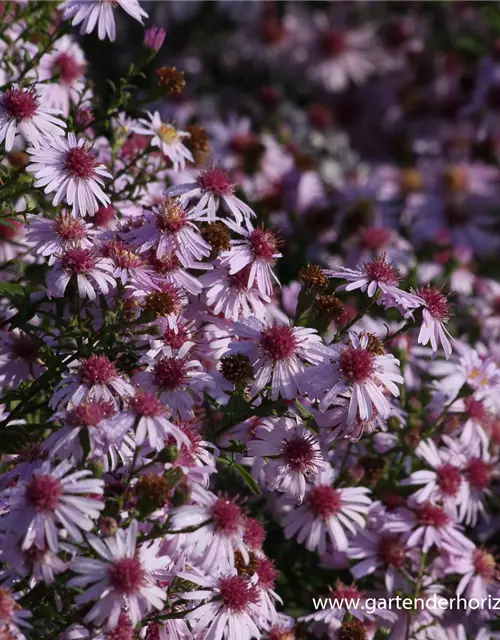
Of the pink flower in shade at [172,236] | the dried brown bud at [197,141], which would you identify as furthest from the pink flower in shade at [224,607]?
the dried brown bud at [197,141]

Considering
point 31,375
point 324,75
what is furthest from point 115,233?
point 324,75

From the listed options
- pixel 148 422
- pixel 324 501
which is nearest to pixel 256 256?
pixel 148 422

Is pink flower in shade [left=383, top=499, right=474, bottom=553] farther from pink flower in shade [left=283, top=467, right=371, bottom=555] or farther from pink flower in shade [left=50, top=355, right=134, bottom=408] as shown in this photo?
pink flower in shade [left=50, top=355, right=134, bottom=408]

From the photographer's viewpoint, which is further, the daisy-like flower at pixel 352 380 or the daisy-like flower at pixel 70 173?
the daisy-like flower at pixel 70 173

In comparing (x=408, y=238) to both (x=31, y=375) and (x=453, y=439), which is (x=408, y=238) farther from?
(x=31, y=375)

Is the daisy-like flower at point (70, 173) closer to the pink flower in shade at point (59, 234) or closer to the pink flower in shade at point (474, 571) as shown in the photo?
the pink flower in shade at point (59, 234)

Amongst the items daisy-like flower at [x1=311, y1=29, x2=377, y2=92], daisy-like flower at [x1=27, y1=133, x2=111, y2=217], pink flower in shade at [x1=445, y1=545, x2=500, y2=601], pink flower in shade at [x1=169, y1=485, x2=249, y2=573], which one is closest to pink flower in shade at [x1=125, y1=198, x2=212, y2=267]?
daisy-like flower at [x1=27, y1=133, x2=111, y2=217]
